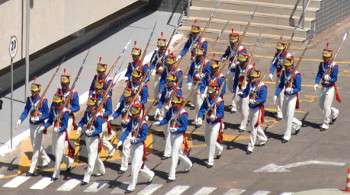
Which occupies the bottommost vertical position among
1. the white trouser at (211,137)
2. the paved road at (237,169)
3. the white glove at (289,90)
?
the paved road at (237,169)

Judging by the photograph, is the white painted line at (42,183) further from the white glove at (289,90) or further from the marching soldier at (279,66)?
the marching soldier at (279,66)

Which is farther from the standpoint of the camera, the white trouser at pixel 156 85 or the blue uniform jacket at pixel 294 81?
the white trouser at pixel 156 85

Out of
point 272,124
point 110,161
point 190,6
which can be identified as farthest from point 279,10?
point 110,161

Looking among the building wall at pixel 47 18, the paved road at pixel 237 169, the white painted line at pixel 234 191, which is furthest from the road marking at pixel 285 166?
the building wall at pixel 47 18

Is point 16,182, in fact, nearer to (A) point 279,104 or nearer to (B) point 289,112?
(B) point 289,112

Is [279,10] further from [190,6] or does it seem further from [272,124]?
[272,124]

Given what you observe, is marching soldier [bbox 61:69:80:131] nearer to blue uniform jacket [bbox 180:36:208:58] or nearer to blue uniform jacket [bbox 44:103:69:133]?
blue uniform jacket [bbox 44:103:69:133]

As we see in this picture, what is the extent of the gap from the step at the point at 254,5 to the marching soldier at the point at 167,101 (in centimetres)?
862

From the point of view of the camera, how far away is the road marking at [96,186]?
30578 mm

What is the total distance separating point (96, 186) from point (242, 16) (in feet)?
41.5

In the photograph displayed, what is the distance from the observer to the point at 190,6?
42.8 metres

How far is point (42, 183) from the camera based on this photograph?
102 feet

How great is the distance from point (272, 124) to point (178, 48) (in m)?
7.18

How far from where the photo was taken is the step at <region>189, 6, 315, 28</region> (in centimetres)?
4138
